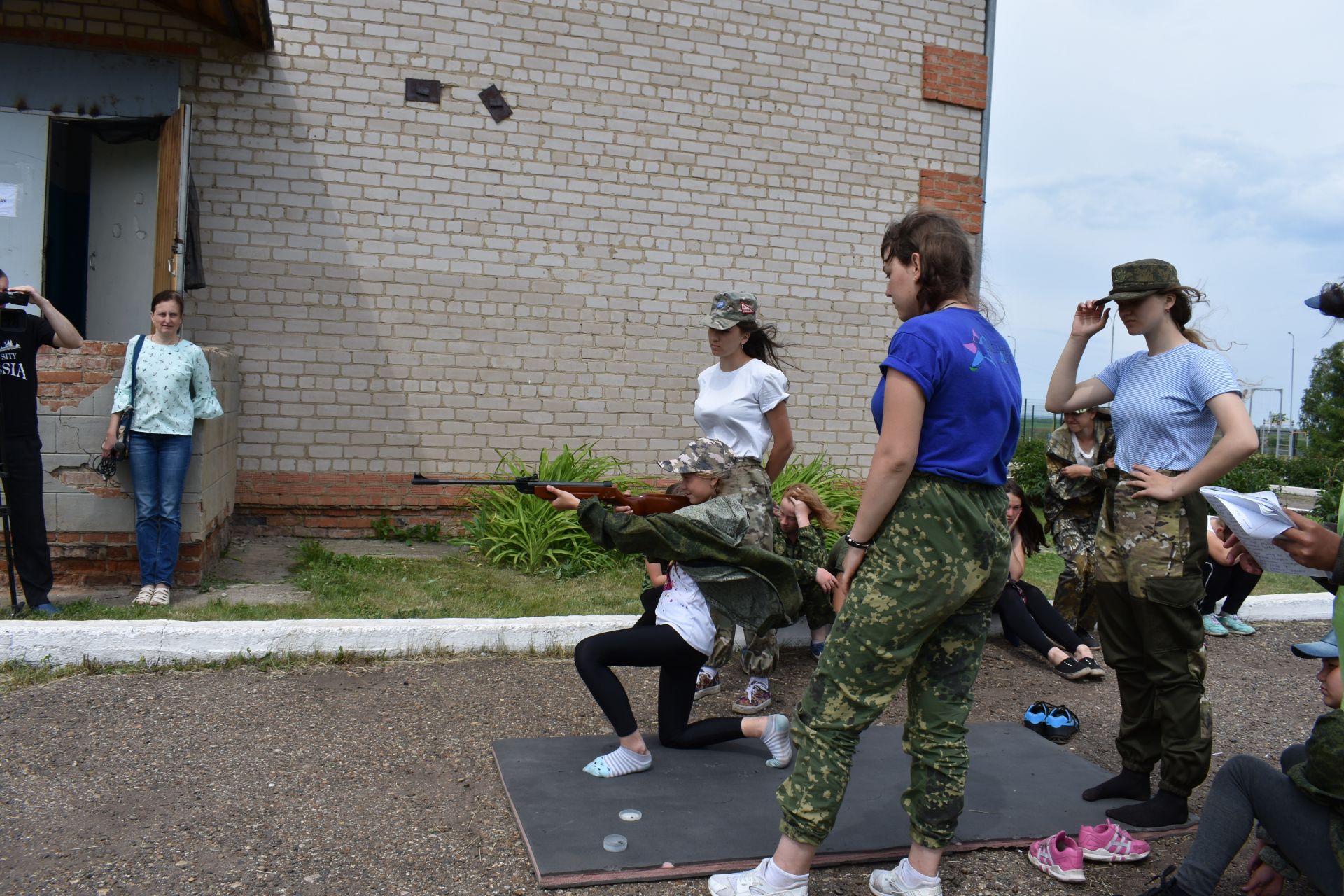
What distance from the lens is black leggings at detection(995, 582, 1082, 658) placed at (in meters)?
5.79

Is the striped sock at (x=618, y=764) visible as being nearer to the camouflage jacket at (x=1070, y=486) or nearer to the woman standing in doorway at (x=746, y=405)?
the woman standing in doorway at (x=746, y=405)

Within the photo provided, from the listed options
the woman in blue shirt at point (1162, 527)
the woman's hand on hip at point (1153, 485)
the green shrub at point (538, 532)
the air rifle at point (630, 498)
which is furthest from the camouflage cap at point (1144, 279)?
the green shrub at point (538, 532)

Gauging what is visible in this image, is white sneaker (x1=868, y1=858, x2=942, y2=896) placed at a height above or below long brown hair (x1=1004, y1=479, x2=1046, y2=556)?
below

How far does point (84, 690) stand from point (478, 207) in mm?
5110

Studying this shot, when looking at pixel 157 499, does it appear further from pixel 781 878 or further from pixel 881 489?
pixel 881 489

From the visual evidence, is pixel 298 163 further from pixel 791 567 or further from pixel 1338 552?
pixel 1338 552

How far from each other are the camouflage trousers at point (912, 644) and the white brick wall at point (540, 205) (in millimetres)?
6167

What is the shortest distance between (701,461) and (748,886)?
1584 mm

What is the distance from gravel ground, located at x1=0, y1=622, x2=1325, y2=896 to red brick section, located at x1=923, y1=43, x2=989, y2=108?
5959mm

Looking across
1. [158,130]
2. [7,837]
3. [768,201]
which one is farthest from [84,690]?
[768,201]

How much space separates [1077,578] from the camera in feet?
20.3

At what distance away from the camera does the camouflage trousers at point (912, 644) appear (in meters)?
2.85

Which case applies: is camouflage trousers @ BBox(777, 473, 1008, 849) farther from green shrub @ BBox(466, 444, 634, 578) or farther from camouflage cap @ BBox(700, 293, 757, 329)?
green shrub @ BBox(466, 444, 634, 578)

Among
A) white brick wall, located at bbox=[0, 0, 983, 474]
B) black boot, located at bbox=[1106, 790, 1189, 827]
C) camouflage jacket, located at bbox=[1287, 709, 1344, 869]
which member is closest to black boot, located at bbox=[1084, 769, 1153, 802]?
black boot, located at bbox=[1106, 790, 1189, 827]
